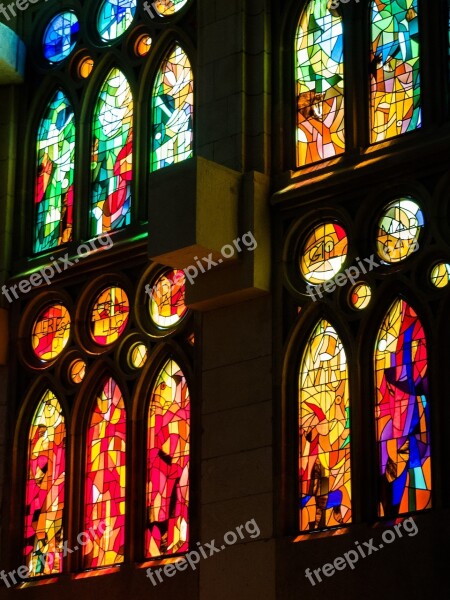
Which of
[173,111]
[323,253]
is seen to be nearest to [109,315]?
[173,111]

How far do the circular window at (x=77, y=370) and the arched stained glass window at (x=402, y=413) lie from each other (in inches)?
154

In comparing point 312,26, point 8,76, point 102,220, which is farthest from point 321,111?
point 8,76

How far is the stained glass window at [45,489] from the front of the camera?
16.1m

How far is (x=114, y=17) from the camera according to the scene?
1772cm

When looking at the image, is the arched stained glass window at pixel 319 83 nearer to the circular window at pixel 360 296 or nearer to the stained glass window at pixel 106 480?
the circular window at pixel 360 296

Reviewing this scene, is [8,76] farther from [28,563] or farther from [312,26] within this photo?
[28,563]

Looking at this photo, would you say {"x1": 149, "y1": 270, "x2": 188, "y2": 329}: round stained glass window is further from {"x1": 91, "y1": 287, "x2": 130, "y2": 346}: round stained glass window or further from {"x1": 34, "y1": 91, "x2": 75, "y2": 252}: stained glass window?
{"x1": 34, "y1": 91, "x2": 75, "y2": 252}: stained glass window

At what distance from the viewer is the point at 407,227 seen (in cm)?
1405

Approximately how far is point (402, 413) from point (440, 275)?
1.31 metres

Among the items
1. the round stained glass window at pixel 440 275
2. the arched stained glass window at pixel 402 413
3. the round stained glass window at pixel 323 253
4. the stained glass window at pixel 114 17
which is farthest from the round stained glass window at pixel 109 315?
the round stained glass window at pixel 440 275

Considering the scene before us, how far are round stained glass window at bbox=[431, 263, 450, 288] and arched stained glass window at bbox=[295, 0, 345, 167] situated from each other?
1830 millimetres

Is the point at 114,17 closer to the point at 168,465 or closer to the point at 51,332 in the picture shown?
the point at 51,332

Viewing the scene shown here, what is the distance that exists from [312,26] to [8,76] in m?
4.34

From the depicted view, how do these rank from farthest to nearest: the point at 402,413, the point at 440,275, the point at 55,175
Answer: the point at 55,175 < the point at 440,275 < the point at 402,413
